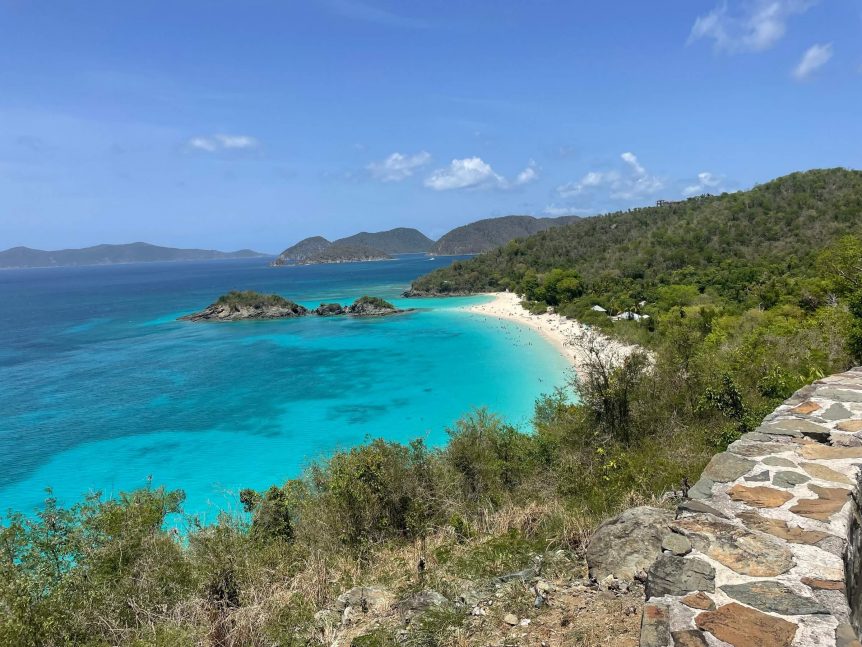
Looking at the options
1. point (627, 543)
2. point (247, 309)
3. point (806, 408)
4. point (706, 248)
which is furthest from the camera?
point (247, 309)

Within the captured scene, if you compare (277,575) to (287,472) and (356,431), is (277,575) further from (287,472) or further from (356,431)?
(356,431)

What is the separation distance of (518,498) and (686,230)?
9196 centimetres

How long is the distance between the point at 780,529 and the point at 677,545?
997 mm

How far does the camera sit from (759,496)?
196 inches

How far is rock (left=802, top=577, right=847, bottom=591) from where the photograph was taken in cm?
356

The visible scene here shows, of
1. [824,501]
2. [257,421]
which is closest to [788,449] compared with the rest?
[824,501]

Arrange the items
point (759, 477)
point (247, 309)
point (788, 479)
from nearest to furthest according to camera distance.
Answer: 1. point (788, 479)
2. point (759, 477)
3. point (247, 309)

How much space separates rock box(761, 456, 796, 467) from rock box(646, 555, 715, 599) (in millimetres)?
2275

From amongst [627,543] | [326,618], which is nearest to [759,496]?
[627,543]

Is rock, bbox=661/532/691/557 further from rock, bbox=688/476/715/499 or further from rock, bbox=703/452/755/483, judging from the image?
rock, bbox=703/452/755/483

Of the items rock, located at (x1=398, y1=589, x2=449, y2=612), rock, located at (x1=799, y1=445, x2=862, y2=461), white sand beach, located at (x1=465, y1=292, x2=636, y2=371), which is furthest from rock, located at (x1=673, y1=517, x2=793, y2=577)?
white sand beach, located at (x1=465, y1=292, x2=636, y2=371)

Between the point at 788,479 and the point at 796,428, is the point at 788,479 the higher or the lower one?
the lower one

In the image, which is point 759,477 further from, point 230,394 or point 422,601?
point 230,394

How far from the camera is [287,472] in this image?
1025 inches
